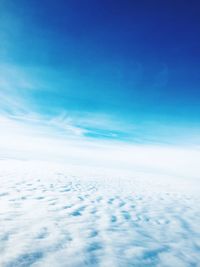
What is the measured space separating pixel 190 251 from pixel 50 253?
4.19 metres

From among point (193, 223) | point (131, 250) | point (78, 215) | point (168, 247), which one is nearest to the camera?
point (131, 250)

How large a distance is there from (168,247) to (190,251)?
2.09 feet

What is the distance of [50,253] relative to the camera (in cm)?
450

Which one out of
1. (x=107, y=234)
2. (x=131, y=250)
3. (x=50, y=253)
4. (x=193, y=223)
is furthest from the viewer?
(x=193, y=223)

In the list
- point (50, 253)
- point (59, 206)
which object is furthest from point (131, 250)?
point (59, 206)

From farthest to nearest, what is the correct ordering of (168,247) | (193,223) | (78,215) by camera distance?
(193,223), (78,215), (168,247)

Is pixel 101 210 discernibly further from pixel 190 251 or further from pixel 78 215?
pixel 190 251

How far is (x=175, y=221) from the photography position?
340 inches

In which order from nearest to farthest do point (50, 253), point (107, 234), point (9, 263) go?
point (9, 263) → point (50, 253) → point (107, 234)

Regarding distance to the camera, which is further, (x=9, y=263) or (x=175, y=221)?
(x=175, y=221)

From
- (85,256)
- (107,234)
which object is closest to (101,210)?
(107,234)

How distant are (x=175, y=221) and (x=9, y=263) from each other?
7.54 metres

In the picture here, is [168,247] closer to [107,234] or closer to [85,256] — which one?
[107,234]

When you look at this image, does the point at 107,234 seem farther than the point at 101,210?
No
